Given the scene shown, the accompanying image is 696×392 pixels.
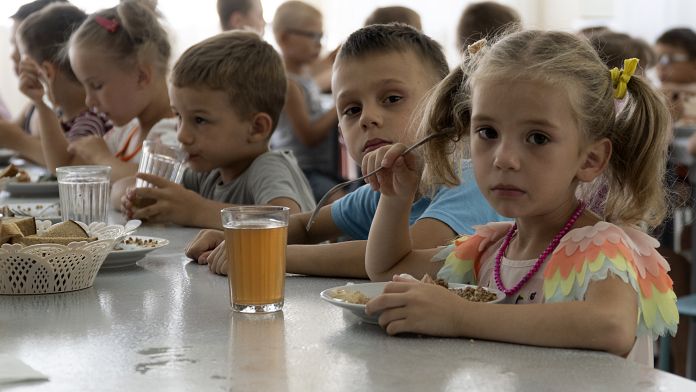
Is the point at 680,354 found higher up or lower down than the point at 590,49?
lower down

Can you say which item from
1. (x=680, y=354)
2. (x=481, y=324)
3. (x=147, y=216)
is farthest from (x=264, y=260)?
(x=680, y=354)

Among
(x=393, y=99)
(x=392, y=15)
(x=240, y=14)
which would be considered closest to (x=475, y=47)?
(x=393, y=99)

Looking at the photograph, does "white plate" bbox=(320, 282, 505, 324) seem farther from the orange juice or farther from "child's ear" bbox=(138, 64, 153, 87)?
"child's ear" bbox=(138, 64, 153, 87)

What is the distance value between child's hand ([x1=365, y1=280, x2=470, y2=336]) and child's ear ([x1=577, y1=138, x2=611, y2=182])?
25 centimetres

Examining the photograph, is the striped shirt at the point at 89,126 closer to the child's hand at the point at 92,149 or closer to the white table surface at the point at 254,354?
the child's hand at the point at 92,149

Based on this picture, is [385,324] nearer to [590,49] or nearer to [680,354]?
[590,49]

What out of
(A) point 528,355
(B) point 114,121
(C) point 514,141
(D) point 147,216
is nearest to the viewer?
(A) point 528,355

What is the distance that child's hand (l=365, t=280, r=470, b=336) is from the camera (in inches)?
38.7

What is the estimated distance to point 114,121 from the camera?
2.75m

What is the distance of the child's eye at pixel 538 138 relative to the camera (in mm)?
1078

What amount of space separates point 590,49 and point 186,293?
22.8 inches

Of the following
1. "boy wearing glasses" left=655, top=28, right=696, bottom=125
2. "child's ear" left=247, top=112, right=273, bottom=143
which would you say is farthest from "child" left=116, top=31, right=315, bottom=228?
"boy wearing glasses" left=655, top=28, right=696, bottom=125

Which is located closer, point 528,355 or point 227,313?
point 528,355

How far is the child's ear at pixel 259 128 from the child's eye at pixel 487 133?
1.07 m
